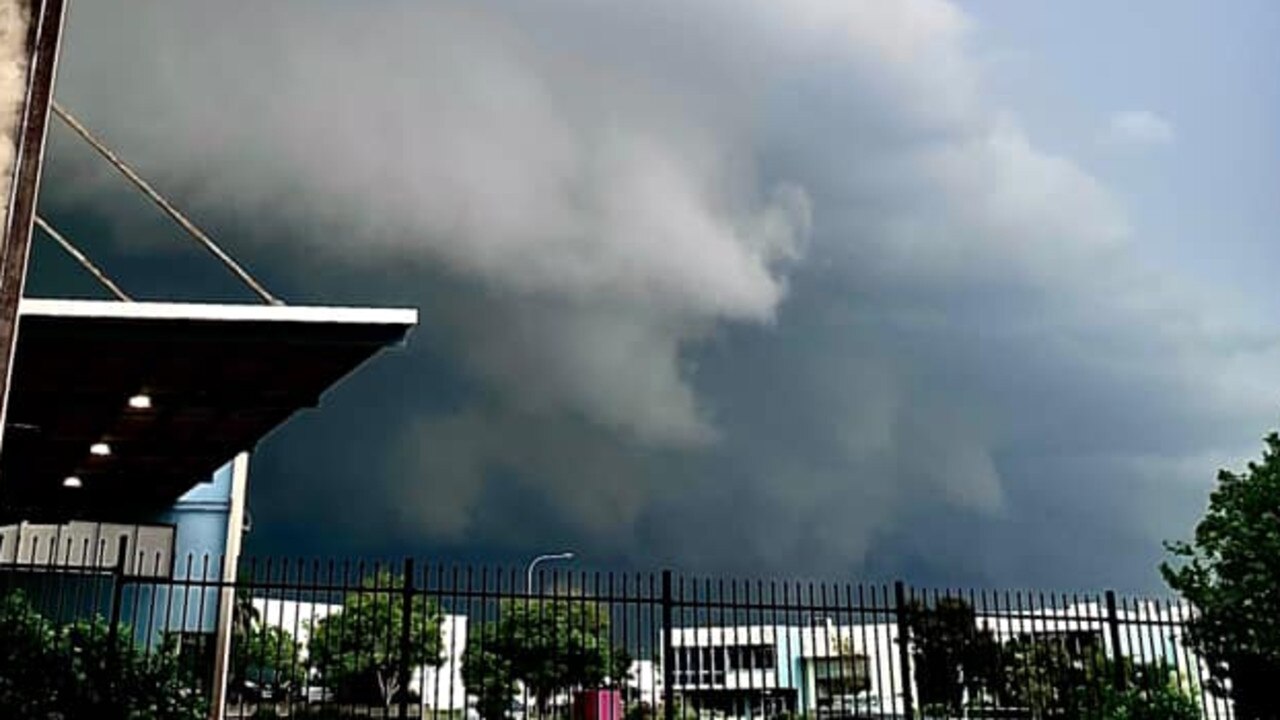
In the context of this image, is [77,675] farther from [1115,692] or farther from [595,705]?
[1115,692]

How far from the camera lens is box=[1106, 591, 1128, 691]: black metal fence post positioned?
38.8 ft

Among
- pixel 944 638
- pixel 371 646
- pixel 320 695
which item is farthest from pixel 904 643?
pixel 320 695

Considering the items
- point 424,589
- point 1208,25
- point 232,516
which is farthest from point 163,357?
point 1208,25

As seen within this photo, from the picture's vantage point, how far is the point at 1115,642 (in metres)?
12.2

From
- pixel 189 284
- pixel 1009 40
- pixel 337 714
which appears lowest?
pixel 337 714

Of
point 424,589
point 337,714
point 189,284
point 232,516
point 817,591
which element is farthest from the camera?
point 189,284

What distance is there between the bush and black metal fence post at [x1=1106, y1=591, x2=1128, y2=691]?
30.7ft

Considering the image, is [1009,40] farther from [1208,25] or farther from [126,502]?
[126,502]

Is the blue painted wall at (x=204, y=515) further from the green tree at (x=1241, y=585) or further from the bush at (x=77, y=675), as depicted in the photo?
the green tree at (x=1241, y=585)

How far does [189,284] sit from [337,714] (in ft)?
267

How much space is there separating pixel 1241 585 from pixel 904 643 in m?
3.24

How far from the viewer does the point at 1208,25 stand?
17.5 metres

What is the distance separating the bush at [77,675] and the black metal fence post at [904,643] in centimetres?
714

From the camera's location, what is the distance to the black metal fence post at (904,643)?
1139cm
